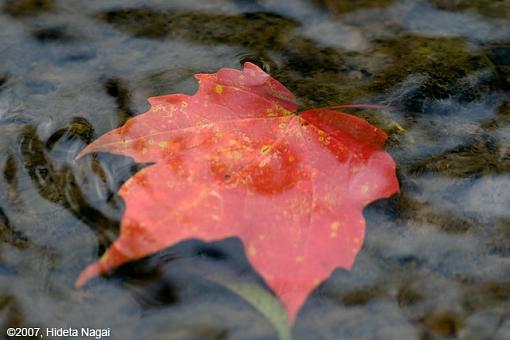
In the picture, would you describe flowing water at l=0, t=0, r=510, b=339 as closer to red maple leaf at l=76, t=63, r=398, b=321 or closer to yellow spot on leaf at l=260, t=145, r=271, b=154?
red maple leaf at l=76, t=63, r=398, b=321

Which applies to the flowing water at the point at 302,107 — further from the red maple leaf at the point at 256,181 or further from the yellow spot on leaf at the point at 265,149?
the yellow spot on leaf at the point at 265,149

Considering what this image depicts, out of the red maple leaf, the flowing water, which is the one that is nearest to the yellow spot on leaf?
the red maple leaf

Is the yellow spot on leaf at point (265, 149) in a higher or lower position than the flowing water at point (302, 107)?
higher

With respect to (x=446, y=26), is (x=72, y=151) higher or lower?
lower

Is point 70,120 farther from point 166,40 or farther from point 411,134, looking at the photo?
point 411,134

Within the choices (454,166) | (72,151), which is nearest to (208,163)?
(72,151)

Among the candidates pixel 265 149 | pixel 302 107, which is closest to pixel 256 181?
pixel 265 149

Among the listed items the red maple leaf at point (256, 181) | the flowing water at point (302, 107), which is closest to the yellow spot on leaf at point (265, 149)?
the red maple leaf at point (256, 181)
